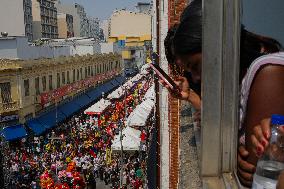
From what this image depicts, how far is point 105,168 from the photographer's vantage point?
20484mm

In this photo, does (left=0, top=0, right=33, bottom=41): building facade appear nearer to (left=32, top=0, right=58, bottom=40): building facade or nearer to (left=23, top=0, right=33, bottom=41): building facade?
(left=23, top=0, right=33, bottom=41): building facade

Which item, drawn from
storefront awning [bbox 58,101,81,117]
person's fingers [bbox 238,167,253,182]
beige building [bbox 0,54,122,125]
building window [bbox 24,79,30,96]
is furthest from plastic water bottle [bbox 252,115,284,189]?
storefront awning [bbox 58,101,81,117]

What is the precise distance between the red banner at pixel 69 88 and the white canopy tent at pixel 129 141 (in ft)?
51.9

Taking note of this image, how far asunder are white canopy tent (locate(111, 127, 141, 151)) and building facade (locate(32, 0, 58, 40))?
70.9m

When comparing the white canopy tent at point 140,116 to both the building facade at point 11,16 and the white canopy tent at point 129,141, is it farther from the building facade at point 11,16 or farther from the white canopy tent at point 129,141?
the building facade at point 11,16

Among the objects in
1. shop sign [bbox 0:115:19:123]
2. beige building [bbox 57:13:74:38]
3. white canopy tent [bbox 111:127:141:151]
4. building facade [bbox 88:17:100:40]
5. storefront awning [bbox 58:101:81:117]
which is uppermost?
building facade [bbox 88:17:100:40]

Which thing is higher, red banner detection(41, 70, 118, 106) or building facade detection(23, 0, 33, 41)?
building facade detection(23, 0, 33, 41)

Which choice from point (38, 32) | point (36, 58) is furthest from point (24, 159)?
point (38, 32)

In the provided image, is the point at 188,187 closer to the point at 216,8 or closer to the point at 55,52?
the point at 216,8

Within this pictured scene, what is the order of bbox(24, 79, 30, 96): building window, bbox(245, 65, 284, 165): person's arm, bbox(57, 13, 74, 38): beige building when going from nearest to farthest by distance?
bbox(245, 65, 284, 165): person's arm < bbox(24, 79, 30, 96): building window < bbox(57, 13, 74, 38): beige building

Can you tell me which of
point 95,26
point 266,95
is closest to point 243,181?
point 266,95

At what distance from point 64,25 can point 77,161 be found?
282ft

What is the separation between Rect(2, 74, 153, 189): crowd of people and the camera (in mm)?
16719

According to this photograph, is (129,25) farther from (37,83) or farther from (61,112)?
(37,83)
